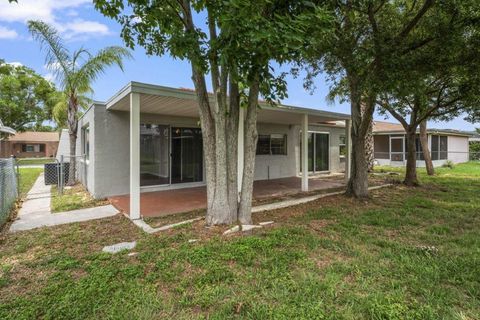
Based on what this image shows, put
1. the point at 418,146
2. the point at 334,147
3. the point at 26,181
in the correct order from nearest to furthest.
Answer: the point at 26,181 → the point at 334,147 → the point at 418,146

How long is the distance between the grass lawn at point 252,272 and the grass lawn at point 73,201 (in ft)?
6.13

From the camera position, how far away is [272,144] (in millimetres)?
12531

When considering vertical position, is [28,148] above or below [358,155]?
above

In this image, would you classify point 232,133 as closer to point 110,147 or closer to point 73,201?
point 110,147

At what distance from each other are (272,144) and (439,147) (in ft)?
52.0

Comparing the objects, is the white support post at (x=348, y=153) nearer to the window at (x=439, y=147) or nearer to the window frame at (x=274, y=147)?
the window frame at (x=274, y=147)

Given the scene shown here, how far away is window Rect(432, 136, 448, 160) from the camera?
20.3 meters

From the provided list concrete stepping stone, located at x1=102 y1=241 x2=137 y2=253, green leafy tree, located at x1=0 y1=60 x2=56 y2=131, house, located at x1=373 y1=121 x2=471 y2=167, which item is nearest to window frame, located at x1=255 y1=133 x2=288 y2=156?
concrete stepping stone, located at x1=102 y1=241 x2=137 y2=253

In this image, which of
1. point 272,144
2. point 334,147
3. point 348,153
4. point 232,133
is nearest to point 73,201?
point 232,133

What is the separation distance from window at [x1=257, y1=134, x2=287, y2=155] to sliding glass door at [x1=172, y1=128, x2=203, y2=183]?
306 cm

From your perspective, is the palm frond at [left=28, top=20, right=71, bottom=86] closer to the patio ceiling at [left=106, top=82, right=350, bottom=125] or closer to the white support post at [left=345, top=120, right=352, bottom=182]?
the patio ceiling at [left=106, top=82, right=350, bottom=125]

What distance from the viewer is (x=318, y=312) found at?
7.97 feet

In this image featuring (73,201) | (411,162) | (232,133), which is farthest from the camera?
(411,162)

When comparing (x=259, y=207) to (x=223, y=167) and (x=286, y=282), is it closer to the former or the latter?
(x=223, y=167)
